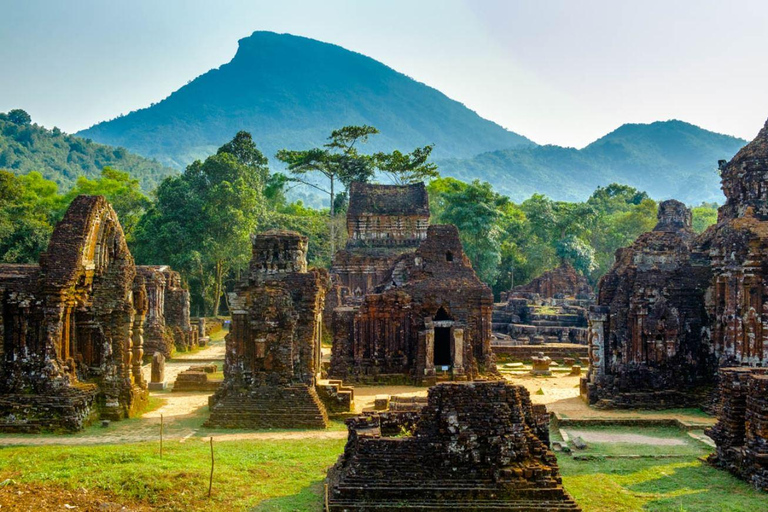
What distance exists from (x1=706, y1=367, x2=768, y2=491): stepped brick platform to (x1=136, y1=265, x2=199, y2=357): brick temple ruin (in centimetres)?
1979

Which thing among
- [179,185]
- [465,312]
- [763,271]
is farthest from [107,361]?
[179,185]

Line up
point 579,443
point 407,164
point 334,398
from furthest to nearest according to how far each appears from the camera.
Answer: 1. point 407,164
2. point 334,398
3. point 579,443

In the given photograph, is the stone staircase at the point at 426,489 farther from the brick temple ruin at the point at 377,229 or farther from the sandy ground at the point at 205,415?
the brick temple ruin at the point at 377,229

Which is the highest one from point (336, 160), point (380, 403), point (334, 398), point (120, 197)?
point (336, 160)

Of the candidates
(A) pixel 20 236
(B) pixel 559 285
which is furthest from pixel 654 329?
(A) pixel 20 236

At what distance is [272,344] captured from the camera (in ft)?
56.6

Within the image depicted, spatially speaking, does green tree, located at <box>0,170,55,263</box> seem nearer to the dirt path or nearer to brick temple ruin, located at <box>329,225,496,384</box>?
the dirt path

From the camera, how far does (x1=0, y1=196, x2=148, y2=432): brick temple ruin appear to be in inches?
627

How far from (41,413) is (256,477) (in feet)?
20.3

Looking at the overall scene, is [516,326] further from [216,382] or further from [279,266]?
[279,266]

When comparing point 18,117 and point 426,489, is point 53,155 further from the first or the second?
point 426,489

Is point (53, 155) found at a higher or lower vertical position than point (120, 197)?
higher

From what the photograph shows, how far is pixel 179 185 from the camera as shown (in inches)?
1727

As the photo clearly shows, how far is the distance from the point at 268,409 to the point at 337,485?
665 centimetres
